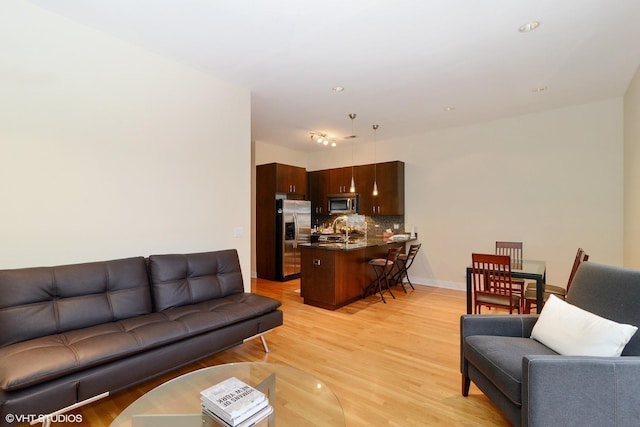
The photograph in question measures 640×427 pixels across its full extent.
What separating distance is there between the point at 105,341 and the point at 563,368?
104 inches

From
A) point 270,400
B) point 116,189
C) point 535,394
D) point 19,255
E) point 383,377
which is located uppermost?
point 116,189

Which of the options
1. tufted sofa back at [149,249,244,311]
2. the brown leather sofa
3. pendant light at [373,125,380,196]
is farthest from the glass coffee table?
pendant light at [373,125,380,196]

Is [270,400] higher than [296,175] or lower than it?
lower

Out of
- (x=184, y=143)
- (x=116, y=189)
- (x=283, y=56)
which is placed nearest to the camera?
(x=116, y=189)

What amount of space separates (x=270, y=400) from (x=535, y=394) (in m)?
1.35

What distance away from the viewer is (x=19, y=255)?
2.23 metres

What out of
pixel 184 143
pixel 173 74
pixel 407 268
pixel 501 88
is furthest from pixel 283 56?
pixel 407 268

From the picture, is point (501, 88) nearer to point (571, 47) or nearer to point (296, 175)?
point (571, 47)

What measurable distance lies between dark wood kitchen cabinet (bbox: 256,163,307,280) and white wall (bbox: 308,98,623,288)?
2.29m

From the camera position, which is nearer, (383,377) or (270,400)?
(270,400)

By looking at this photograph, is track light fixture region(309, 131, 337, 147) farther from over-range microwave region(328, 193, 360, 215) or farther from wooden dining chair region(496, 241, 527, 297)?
wooden dining chair region(496, 241, 527, 297)

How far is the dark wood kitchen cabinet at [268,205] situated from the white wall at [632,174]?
527 centimetres

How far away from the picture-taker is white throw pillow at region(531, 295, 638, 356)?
1589 mm

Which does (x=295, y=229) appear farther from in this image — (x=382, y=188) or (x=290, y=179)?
(x=382, y=188)
